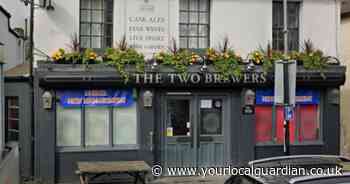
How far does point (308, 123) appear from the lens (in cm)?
1402

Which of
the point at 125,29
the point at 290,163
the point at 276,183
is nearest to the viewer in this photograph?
the point at 276,183

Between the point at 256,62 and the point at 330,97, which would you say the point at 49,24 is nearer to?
the point at 256,62

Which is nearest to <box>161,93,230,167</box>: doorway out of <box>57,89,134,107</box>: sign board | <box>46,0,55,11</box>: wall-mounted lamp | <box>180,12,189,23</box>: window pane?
<box>57,89,134,107</box>: sign board

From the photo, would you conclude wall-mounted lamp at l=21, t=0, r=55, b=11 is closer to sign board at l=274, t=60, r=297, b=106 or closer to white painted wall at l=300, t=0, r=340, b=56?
sign board at l=274, t=60, r=297, b=106

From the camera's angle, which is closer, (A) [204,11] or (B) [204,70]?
(B) [204,70]

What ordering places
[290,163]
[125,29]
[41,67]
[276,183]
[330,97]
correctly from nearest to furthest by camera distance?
[276,183] < [290,163] < [41,67] < [125,29] < [330,97]

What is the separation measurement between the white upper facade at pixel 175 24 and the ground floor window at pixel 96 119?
1274mm

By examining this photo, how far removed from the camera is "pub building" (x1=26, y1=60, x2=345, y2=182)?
40.2 feet

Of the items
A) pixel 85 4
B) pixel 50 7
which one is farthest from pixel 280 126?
pixel 50 7

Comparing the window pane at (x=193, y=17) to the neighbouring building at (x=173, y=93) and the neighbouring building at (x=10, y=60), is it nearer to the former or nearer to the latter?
the neighbouring building at (x=173, y=93)

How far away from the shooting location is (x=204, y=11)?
1362 centimetres

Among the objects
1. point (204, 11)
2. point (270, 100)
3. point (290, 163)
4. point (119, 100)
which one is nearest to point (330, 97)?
point (270, 100)

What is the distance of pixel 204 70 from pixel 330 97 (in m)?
3.64

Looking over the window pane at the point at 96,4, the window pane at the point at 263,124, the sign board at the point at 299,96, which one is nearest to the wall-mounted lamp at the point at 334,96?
the sign board at the point at 299,96
